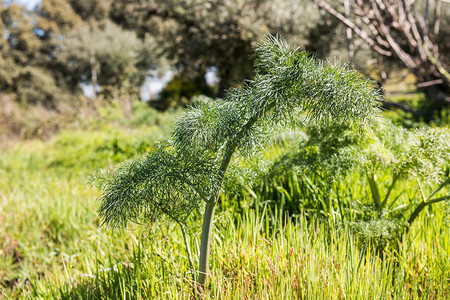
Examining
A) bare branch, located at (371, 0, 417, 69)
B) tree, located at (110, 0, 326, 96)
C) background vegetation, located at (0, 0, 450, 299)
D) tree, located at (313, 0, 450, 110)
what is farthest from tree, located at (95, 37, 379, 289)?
tree, located at (110, 0, 326, 96)

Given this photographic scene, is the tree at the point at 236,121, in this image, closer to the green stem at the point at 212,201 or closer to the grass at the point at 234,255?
the green stem at the point at 212,201

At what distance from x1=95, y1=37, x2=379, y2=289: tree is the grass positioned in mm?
401

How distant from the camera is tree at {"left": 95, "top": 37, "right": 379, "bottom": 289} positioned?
3.90 feet

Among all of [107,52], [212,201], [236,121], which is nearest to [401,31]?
[236,121]

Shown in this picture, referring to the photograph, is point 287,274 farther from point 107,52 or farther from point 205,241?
point 107,52

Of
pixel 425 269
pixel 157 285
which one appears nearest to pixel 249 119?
pixel 157 285

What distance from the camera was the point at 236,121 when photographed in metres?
1.27

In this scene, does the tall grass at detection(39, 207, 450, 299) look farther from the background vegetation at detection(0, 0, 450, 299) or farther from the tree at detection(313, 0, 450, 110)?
the tree at detection(313, 0, 450, 110)

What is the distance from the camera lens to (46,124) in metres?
10.8

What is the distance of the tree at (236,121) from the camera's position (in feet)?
3.90

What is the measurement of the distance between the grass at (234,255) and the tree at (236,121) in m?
0.40

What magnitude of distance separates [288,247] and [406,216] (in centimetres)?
95

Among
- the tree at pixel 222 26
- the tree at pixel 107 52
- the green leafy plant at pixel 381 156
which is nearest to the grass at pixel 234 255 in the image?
the green leafy plant at pixel 381 156

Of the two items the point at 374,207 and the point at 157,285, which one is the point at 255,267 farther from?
the point at 374,207
